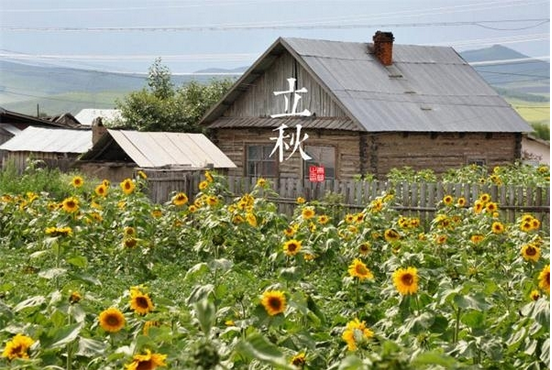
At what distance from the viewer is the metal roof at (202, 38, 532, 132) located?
72.6 ft

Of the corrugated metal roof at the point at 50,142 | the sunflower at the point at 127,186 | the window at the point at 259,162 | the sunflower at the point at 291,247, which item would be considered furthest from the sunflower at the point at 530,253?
the corrugated metal roof at the point at 50,142

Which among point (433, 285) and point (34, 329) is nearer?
point (34, 329)

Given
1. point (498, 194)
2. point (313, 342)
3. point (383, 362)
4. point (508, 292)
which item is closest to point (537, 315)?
point (313, 342)

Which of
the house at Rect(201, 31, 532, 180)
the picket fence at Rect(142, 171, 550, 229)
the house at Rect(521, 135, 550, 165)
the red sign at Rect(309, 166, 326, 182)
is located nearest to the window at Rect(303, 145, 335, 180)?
the house at Rect(201, 31, 532, 180)

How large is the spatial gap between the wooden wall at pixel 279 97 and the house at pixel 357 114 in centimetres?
2

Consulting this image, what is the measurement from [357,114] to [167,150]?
3735mm

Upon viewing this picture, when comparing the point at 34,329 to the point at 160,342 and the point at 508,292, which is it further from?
the point at 508,292

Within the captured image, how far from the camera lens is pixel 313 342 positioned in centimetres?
372

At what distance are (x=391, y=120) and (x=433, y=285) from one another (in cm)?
1656

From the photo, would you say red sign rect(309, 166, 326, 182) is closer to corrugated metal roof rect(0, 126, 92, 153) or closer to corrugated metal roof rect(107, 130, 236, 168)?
corrugated metal roof rect(107, 130, 236, 168)

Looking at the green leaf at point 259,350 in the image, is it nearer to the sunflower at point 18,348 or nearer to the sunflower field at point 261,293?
the sunflower field at point 261,293

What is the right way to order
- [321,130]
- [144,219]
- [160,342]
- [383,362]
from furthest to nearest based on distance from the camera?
[321,130] → [144,219] → [160,342] → [383,362]

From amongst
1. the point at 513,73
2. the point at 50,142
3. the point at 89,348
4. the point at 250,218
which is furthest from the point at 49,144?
the point at 89,348

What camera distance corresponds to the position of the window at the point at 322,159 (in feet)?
75.8
